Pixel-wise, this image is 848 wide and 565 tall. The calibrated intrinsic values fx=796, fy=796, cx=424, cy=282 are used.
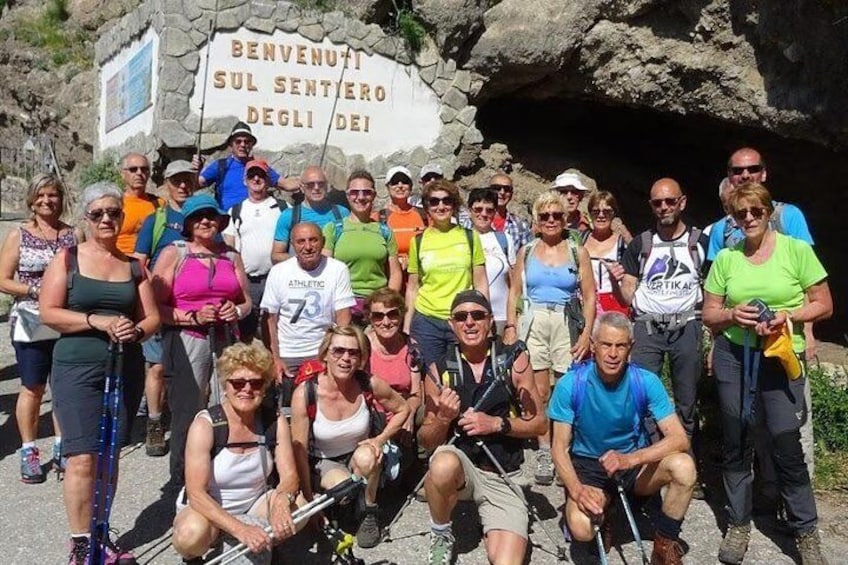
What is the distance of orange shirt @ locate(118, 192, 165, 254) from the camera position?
568 centimetres

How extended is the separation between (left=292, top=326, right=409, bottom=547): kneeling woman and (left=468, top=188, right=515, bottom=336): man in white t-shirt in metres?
1.54

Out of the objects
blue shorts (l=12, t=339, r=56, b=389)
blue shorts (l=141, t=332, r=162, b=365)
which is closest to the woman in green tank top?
blue shorts (l=12, t=339, r=56, b=389)

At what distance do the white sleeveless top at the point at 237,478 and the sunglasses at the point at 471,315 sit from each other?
3.97 feet

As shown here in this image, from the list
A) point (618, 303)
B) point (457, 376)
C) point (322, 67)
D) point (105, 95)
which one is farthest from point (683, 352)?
point (105, 95)

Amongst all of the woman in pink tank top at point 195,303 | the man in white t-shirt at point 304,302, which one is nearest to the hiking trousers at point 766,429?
the man in white t-shirt at point 304,302

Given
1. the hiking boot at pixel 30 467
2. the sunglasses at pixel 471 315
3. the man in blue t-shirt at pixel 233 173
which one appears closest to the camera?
the sunglasses at pixel 471 315

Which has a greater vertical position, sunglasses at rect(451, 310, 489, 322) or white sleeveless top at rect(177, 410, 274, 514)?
sunglasses at rect(451, 310, 489, 322)

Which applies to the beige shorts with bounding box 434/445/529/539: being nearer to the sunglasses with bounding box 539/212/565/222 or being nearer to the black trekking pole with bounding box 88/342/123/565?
the black trekking pole with bounding box 88/342/123/565

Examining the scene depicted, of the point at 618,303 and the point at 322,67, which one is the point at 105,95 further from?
the point at 618,303

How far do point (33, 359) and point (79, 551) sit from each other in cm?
164

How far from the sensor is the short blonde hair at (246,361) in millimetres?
3660

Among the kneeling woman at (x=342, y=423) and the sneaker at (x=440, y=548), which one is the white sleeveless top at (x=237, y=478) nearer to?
the kneeling woman at (x=342, y=423)

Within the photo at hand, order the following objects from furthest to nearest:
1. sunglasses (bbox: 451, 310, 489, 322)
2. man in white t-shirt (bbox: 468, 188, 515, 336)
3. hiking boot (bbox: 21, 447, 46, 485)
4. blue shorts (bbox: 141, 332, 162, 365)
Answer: man in white t-shirt (bbox: 468, 188, 515, 336)
blue shorts (bbox: 141, 332, 162, 365)
hiking boot (bbox: 21, 447, 46, 485)
sunglasses (bbox: 451, 310, 489, 322)

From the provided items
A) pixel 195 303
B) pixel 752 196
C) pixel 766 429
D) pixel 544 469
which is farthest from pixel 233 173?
pixel 766 429
